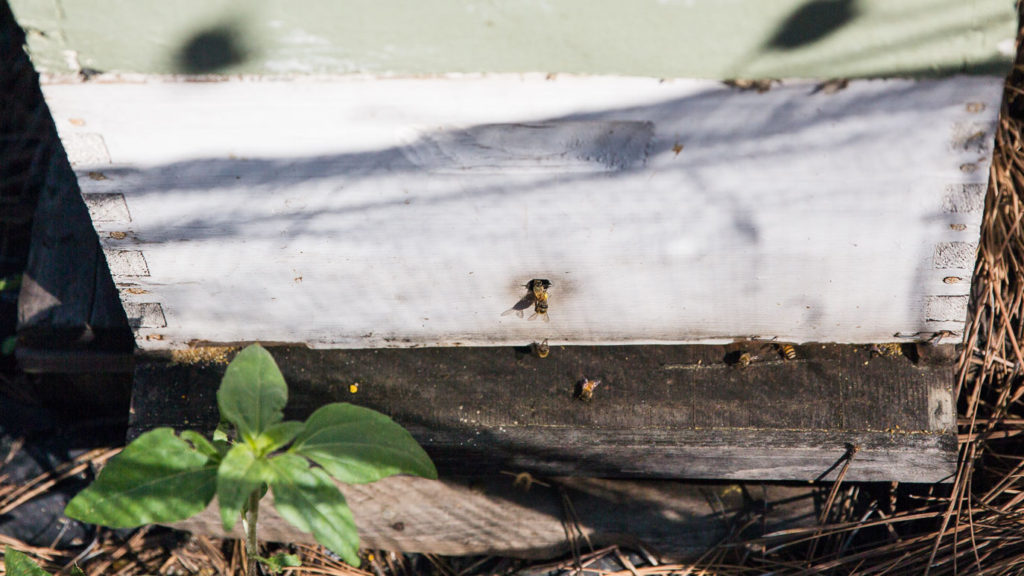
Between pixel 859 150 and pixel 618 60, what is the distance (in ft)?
1.75

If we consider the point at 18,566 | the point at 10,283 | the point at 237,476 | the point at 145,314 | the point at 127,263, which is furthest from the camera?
the point at 10,283

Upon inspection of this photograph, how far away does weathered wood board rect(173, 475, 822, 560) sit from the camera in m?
2.46

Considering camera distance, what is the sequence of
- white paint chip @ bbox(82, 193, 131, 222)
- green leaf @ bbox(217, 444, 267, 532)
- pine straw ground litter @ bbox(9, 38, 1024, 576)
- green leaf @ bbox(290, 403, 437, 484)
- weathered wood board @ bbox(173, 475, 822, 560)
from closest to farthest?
green leaf @ bbox(217, 444, 267, 532) → green leaf @ bbox(290, 403, 437, 484) → white paint chip @ bbox(82, 193, 131, 222) → pine straw ground litter @ bbox(9, 38, 1024, 576) → weathered wood board @ bbox(173, 475, 822, 560)

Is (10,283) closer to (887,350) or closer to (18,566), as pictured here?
(18,566)

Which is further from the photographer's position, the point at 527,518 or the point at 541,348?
the point at 527,518

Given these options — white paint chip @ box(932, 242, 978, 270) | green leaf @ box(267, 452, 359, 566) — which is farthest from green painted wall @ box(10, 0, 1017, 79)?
green leaf @ box(267, 452, 359, 566)

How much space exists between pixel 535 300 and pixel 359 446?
2.29 feet

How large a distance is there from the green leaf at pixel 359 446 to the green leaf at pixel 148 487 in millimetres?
192

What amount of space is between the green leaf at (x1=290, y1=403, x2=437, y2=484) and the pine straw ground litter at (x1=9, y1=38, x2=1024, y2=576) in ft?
3.46

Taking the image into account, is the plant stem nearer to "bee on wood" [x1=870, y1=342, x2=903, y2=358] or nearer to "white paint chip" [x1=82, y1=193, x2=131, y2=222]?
"white paint chip" [x1=82, y1=193, x2=131, y2=222]

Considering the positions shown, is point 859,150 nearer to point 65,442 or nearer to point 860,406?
point 860,406

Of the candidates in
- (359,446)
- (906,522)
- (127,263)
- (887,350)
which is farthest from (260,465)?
(906,522)

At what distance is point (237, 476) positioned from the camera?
4.88 ft

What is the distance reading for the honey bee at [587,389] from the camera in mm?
2238
